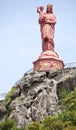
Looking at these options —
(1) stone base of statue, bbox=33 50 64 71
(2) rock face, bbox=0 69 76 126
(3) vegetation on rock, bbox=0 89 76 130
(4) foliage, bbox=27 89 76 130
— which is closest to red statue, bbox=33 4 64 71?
(1) stone base of statue, bbox=33 50 64 71

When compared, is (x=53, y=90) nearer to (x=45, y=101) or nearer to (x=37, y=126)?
(x=45, y=101)

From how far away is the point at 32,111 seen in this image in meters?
40.6

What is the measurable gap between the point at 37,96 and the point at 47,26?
309 inches

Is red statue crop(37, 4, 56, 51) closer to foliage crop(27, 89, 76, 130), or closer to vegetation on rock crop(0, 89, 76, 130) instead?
vegetation on rock crop(0, 89, 76, 130)

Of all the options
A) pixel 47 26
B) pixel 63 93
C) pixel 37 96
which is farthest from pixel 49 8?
pixel 63 93

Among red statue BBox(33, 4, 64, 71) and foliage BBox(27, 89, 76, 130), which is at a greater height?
red statue BBox(33, 4, 64, 71)

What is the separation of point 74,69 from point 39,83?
3140 mm

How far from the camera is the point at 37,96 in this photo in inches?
1649

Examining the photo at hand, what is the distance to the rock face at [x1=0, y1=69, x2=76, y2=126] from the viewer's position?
132 ft

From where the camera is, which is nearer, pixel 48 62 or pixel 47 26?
pixel 48 62

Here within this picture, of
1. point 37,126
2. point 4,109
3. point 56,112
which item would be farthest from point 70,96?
point 4,109

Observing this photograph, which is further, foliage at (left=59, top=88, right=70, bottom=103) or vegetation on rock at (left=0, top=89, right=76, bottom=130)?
foliage at (left=59, top=88, right=70, bottom=103)

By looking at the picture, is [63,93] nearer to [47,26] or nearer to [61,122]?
[61,122]

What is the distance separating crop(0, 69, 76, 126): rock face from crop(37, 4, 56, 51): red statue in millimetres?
3230
